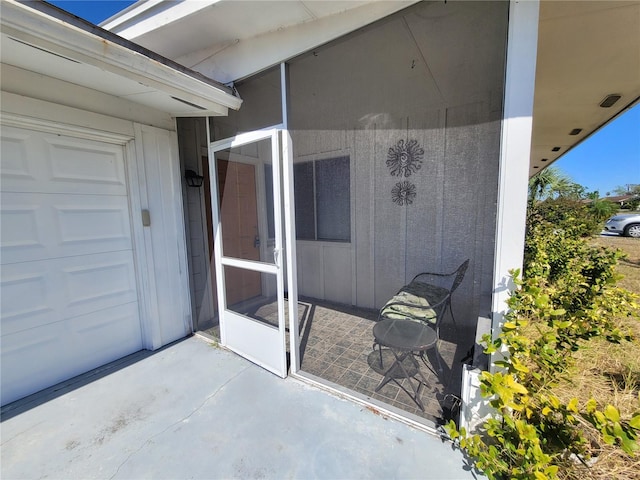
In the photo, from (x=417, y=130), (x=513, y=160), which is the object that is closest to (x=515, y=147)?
(x=513, y=160)

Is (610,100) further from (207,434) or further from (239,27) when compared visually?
(207,434)

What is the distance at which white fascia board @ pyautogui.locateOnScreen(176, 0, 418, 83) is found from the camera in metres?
1.75

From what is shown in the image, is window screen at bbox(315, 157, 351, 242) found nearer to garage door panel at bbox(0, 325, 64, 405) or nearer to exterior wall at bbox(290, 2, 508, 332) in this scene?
exterior wall at bbox(290, 2, 508, 332)

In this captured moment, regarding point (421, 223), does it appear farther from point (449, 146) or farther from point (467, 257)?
point (449, 146)

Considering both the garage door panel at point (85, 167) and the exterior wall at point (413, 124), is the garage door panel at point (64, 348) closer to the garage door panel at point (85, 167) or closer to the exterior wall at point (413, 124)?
the garage door panel at point (85, 167)

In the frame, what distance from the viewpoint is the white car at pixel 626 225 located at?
35.2ft

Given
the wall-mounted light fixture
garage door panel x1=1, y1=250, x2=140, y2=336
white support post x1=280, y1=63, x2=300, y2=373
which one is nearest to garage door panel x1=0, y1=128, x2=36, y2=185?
garage door panel x1=1, y1=250, x2=140, y2=336

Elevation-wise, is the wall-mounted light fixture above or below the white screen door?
above

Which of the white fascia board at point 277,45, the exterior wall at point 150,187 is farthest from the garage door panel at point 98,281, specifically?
the white fascia board at point 277,45

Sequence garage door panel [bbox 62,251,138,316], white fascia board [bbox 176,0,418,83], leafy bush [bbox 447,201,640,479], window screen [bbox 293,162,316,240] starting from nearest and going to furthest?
leafy bush [bbox 447,201,640,479] → white fascia board [bbox 176,0,418,83] → garage door panel [bbox 62,251,138,316] → window screen [bbox 293,162,316,240]

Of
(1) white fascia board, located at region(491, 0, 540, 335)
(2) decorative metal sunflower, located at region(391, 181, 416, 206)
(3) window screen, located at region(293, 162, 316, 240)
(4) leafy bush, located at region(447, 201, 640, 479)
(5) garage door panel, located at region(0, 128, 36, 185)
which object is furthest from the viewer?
(3) window screen, located at region(293, 162, 316, 240)

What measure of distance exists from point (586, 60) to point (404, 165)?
1.97 meters

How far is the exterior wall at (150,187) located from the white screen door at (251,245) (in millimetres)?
572

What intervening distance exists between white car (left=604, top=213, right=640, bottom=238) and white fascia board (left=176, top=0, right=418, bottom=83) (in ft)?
47.8
